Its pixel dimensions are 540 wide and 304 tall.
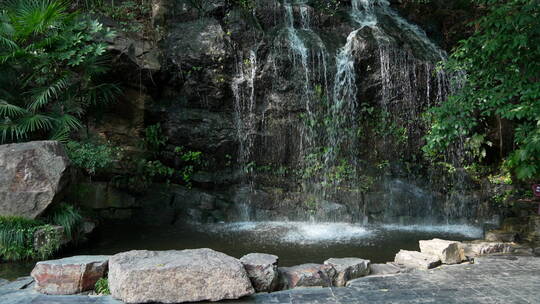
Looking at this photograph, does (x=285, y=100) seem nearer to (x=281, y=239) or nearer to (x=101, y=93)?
(x=281, y=239)

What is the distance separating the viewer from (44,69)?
25.0 feet

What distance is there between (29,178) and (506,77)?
717 centimetres

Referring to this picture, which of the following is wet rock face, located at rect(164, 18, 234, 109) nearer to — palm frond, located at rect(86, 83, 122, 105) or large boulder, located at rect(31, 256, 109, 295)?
palm frond, located at rect(86, 83, 122, 105)

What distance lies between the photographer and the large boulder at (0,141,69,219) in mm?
5996

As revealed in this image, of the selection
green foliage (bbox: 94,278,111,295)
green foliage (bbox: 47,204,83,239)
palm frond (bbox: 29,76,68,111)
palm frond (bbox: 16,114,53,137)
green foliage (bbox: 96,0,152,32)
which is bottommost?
green foliage (bbox: 94,278,111,295)

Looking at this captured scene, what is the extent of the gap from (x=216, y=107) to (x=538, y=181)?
7.29 meters

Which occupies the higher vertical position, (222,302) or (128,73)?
(128,73)

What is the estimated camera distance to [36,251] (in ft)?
19.6

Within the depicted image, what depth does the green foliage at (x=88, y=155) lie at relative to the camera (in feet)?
24.5

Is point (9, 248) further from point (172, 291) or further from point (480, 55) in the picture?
point (480, 55)

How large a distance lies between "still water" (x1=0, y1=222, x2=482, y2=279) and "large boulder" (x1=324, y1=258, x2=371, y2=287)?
1.30 metres

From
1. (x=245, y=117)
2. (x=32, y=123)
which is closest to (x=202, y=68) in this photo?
(x=245, y=117)

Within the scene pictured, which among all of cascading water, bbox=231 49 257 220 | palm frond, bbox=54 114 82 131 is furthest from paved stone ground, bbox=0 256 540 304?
cascading water, bbox=231 49 257 220

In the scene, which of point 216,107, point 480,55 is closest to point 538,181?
point 480,55
